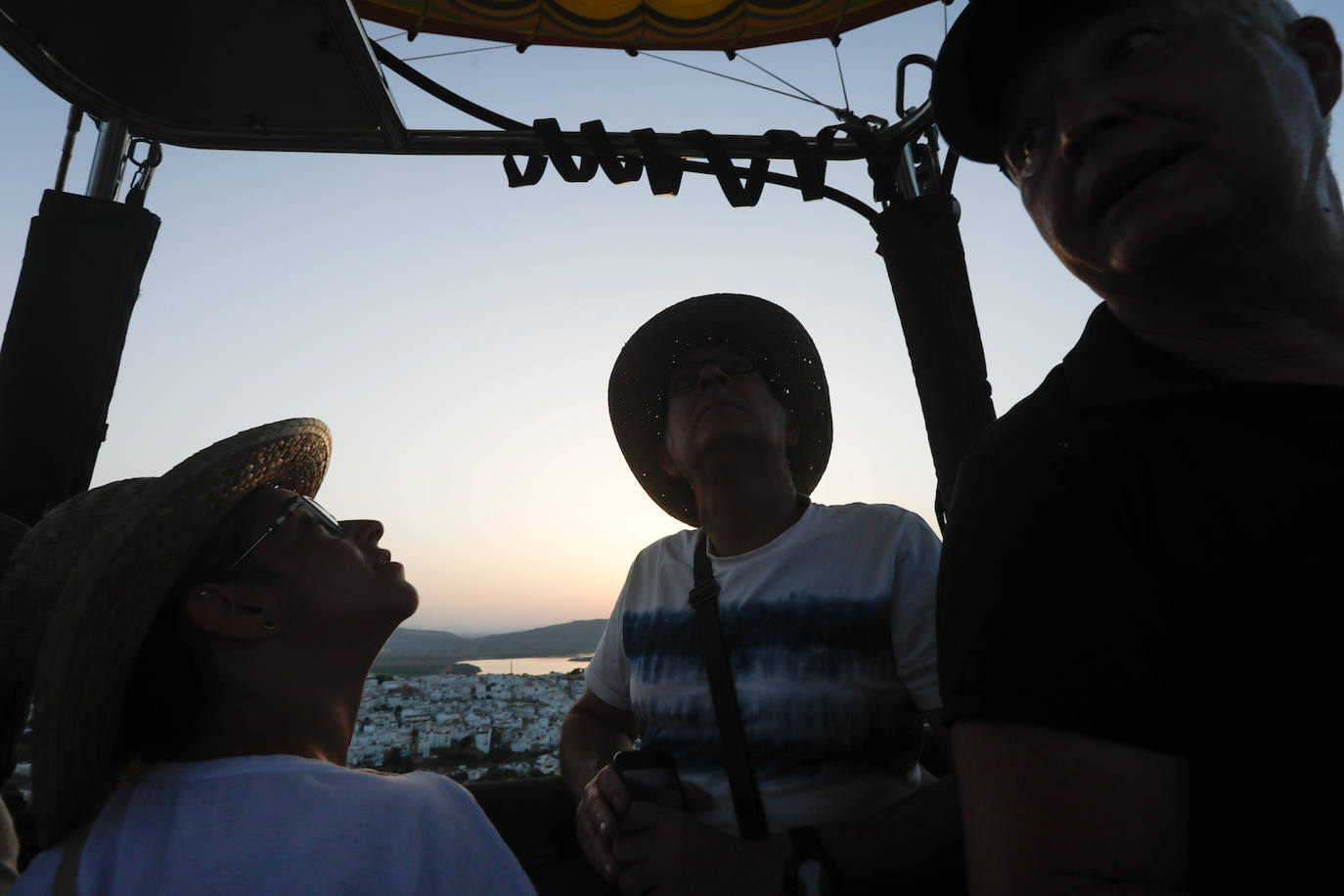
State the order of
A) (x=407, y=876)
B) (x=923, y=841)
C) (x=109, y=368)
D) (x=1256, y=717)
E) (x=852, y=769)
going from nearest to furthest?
(x=1256, y=717), (x=407, y=876), (x=923, y=841), (x=852, y=769), (x=109, y=368)

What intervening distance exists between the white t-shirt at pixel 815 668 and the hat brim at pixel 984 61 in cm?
98

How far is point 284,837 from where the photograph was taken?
1.10 m

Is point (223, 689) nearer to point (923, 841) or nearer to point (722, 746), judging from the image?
point (722, 746)

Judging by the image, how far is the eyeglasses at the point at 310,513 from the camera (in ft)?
5.32

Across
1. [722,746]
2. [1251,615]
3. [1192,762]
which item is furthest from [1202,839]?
[722,746]

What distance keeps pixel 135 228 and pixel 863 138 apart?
7.95 ft

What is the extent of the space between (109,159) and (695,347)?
1.94 meters

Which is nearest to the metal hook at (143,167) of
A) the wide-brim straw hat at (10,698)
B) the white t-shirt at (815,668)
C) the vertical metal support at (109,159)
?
the vertical metal support at (109,159)

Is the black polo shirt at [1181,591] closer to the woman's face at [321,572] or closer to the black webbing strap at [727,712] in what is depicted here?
the black webbing strap at [727,712]

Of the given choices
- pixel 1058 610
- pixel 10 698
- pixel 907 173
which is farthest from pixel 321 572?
pixel 907 173

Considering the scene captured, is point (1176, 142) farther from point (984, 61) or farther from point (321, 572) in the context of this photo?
point (321, 572)

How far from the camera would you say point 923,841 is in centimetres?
154

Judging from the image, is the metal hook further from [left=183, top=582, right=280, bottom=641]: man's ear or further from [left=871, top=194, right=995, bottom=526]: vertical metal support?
[left=871, top=194, right=995, bottom=526]: vertical metal support

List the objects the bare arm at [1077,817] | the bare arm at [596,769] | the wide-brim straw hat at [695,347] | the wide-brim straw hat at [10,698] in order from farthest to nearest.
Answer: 1. the wide-brim straw hat at [695,347]
2. the bare arm at [596,769]
3. the wide-brim straw hat at [10,698]
4. the bare arm at [1077,817]
